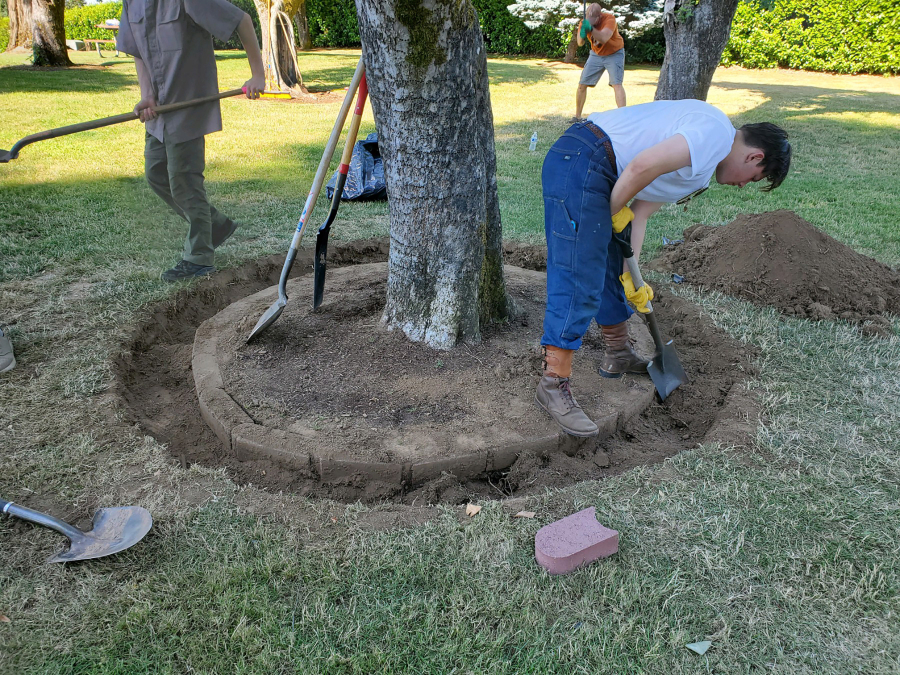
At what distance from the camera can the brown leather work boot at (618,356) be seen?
10.00 feet

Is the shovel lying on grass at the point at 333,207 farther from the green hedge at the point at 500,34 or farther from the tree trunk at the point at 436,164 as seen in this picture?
the green hedge at the point at 500,34

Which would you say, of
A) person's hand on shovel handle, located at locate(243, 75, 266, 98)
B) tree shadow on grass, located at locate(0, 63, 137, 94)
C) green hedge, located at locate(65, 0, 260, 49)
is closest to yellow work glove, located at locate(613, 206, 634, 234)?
person's hand on shovel handle, located at locate(243, 75, 266, 98)

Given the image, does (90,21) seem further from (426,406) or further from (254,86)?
(426,406)

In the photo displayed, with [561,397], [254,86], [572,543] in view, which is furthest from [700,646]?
[254,86]

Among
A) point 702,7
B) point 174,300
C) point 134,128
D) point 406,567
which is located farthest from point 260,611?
point 134,128

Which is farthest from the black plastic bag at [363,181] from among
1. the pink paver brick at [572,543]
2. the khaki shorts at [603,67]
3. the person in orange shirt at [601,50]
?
the khaki shorts at [603,67]

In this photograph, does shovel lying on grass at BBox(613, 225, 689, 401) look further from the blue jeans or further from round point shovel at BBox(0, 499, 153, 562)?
round point shovel at BBox(0, 499, 153, 562)

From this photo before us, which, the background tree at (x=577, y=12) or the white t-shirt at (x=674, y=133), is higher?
the background tree at (x=577, y=12)

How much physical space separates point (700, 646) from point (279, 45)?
12.2m

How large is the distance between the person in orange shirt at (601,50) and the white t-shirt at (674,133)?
22.4 feet

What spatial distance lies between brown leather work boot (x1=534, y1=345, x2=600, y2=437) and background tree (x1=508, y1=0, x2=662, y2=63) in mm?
15928

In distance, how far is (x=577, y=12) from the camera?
16656mm

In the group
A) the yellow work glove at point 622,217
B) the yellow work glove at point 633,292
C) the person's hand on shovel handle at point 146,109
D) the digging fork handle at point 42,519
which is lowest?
the digging fork handle at point 42,519

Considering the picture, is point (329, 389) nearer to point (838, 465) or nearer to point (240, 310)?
point (240, 310)
